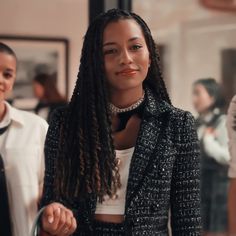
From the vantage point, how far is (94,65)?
2.51 feet

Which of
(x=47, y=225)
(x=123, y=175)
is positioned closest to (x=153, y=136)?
(x=123, y=175)

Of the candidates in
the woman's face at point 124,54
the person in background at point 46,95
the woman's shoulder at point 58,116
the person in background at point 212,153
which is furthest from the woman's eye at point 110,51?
the person in background at point 212,153

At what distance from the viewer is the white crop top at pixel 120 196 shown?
0.74 meters

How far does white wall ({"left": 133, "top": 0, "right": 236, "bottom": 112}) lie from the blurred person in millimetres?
501

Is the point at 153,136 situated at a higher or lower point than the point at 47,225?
higher

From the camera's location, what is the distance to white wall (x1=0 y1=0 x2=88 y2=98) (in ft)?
4.51

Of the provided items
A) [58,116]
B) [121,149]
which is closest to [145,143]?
[121,149]

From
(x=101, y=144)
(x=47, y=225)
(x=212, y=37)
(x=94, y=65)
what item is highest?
(x=212, y=37)

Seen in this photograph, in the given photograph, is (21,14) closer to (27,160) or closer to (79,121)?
(27,160)

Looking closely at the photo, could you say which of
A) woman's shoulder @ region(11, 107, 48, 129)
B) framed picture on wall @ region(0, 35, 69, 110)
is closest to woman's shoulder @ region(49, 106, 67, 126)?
woman's shoulder @ region(11, 107, 48, 129)

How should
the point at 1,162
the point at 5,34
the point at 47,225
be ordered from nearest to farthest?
1. the point at 47,225
2. the point at 1,162
3. the point at 5,34

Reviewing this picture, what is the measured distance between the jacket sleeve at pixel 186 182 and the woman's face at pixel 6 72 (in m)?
0.39

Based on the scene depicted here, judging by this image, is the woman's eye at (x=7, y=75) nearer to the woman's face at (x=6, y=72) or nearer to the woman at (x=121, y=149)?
the woman's face at (x=6, y=72)

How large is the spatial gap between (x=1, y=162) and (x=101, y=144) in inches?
12.0
